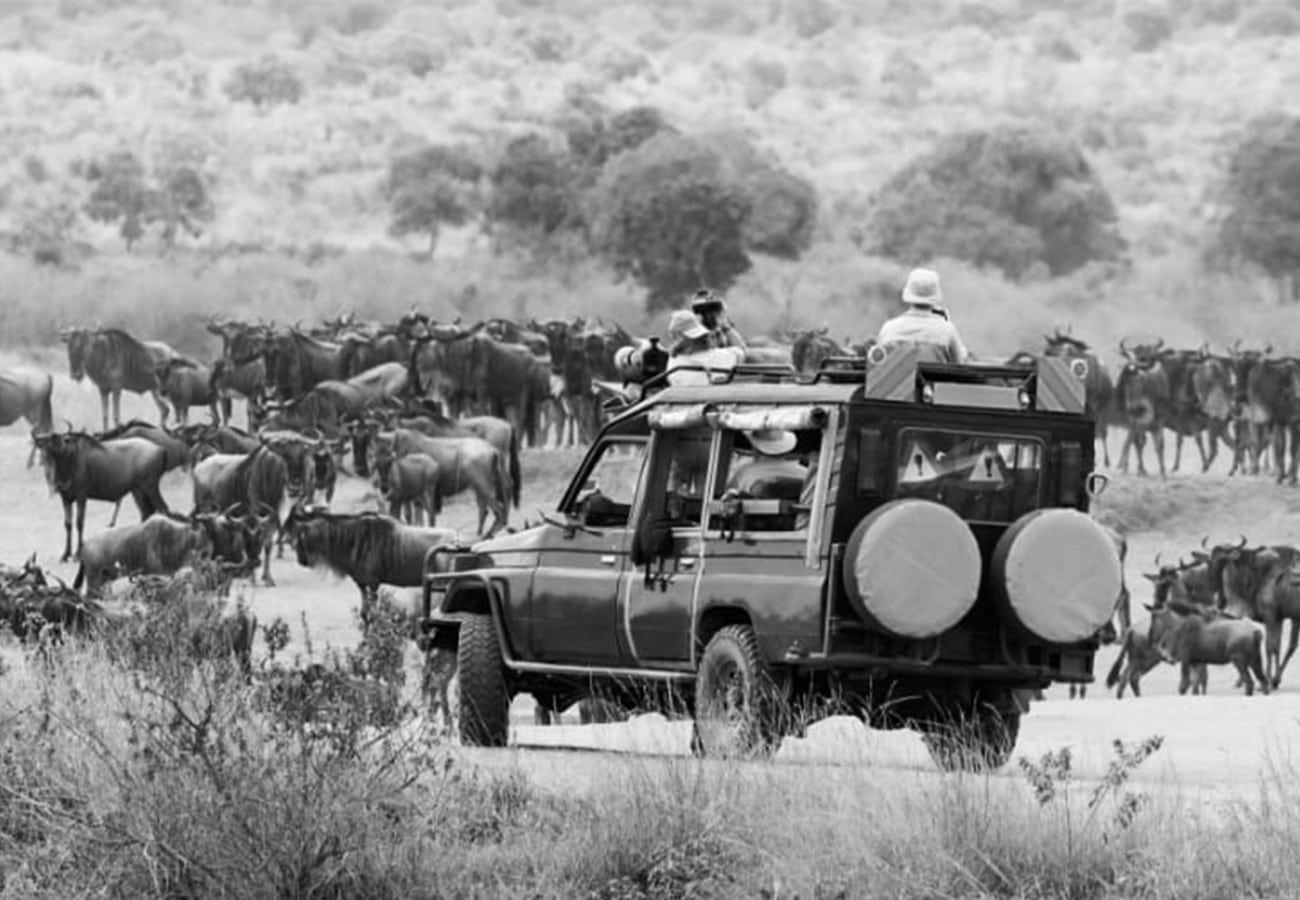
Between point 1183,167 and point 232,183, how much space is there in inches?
1056

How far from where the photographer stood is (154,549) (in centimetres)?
3128

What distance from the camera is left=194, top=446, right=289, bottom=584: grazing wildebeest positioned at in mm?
35688

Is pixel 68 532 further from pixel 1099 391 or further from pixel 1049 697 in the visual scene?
pixel 1099 391

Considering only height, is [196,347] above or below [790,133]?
below


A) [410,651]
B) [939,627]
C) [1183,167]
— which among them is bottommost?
[410,651]

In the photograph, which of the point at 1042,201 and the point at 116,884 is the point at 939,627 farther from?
the point at 1042,201

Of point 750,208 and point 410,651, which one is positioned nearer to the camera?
point 410,651

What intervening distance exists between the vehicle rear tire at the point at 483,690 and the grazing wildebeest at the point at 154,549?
16181 millimetres

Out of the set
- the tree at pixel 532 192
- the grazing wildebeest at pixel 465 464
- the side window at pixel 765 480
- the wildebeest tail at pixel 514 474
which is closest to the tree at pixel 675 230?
the tree at pixel 532 192

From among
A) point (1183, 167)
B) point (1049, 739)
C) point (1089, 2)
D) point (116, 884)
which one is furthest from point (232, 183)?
point (116, 884)

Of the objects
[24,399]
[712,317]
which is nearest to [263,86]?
[24,399]

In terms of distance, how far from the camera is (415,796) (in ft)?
37.1

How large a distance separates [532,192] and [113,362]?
2604cm

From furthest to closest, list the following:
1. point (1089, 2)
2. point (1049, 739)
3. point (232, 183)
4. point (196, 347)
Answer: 1. point (1089, 2)
2. point (232, 183)
3. point (196, 347)
4. point (1049, 739)
